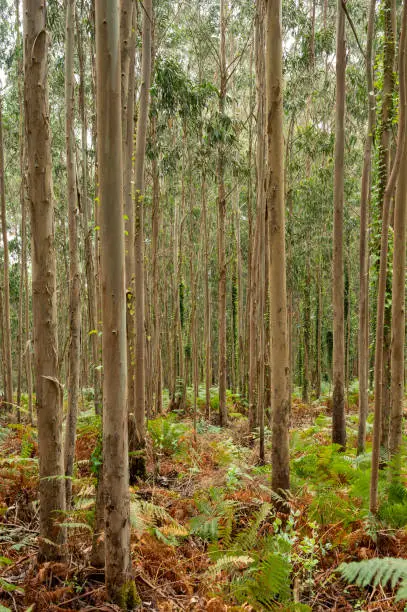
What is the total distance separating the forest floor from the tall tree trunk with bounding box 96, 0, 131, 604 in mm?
406

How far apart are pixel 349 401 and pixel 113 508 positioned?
1458cm

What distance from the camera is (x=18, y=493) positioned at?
200 inches

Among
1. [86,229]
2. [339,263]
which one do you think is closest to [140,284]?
[86,229]

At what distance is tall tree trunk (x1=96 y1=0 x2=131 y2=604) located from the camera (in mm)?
2721

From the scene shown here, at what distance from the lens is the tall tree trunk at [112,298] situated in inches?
107

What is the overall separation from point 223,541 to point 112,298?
102 inches

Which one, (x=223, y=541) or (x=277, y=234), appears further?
(x=277, y=234)

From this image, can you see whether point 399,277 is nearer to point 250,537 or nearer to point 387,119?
point 387,119

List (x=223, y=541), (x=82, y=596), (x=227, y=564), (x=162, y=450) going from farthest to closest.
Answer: (x=162, y=450), (x=223, y=541), (x=227, y=564), (x=82, y=596)

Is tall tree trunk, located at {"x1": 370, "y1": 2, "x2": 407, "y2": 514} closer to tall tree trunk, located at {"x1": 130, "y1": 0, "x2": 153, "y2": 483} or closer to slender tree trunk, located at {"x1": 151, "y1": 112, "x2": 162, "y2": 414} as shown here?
tall tree trunk, located at {"x1": 130, "y1": 0, "x2": 153, "y2": 483}

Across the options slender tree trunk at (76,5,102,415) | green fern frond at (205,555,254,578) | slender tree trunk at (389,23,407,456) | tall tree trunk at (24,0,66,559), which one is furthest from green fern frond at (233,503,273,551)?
slender tree trunk at (76,5,102,415)

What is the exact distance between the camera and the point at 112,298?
2.84 meters

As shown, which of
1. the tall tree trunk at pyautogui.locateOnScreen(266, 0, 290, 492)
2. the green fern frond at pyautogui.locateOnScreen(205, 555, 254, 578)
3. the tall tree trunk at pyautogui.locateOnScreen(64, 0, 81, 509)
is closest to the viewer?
the green fern frond at pyautogui.locateOnScreen(205, 555, 254, 578)

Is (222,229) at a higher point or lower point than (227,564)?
higher
